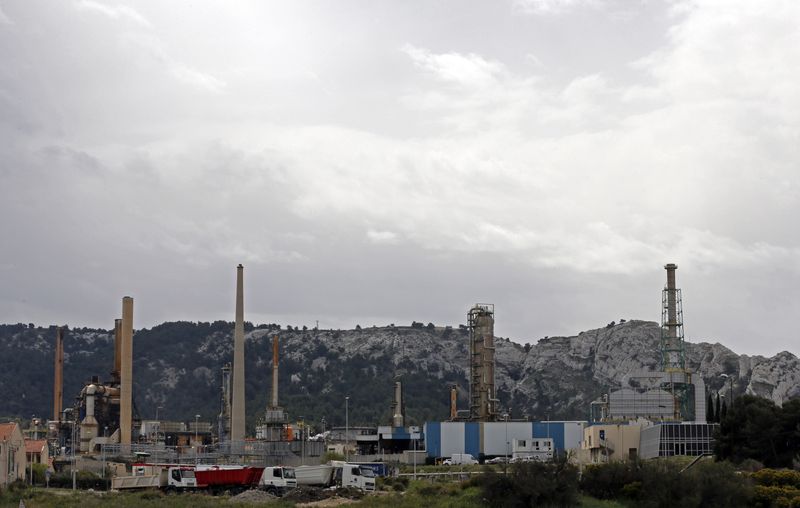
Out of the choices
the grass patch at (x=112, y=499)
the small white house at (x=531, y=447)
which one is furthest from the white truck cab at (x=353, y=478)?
the small white house at (x=531, y=447)

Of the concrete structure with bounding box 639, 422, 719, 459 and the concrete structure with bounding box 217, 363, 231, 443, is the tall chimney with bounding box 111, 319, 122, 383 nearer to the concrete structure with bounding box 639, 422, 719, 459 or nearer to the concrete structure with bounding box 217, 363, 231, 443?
the concrete structure with bounding box 217, 363, 231, 443

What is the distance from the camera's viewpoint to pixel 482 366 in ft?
426

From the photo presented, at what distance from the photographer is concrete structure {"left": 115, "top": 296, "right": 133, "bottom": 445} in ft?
414

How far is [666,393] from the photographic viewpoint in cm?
12025

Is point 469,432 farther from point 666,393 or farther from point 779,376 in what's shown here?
point 779,376

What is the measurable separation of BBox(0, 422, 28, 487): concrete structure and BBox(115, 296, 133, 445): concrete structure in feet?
124

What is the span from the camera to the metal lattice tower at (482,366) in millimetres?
128875

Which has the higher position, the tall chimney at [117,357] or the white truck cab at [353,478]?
the tall chimney at [117,357]

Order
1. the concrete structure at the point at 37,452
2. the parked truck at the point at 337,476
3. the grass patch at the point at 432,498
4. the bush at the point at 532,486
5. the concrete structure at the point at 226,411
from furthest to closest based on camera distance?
the concrete structure at the point at 226,411, the concrete structure at the point at 37,452, the parked truck at the point at 337,476, the grass patch at the point at 432,498, the bush at the point at 532,486

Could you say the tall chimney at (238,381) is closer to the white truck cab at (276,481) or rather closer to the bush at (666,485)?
the white truck cab at (276,481)

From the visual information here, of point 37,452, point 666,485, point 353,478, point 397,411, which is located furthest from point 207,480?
point 397,411

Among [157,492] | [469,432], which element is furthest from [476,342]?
[157,492]

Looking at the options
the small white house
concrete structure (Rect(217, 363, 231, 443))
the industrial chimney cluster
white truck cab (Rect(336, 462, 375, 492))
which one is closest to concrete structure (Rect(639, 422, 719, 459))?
the small white house

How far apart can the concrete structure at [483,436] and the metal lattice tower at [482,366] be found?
4.70 m
